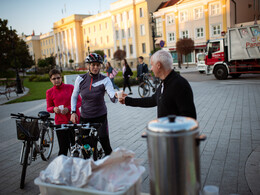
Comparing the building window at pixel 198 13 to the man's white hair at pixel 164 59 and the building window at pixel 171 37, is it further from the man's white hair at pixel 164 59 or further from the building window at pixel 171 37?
the man's white hair at pixel 164 59

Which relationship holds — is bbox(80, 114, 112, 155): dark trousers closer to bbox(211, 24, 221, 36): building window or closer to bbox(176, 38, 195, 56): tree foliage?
bbox(176, 38, 195, 56): tree foliage

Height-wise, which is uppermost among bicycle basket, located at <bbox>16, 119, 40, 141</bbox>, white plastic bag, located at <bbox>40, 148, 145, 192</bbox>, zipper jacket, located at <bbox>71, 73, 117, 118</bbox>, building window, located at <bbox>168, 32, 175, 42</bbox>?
building window, located at <bbox>168, 32, 175, 42</bbox>

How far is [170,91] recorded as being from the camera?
272cm

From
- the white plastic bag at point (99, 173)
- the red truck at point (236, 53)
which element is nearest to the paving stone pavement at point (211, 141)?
the white plastic bag at point (99, 173)

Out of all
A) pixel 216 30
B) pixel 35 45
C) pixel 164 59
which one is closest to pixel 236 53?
pixel 164 59

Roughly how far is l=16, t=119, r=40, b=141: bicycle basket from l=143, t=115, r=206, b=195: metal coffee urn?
2.82 m

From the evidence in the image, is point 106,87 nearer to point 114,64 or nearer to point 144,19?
point 144,19

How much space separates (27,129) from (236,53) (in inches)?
674

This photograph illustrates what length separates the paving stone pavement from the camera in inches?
152

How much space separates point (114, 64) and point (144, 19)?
1583cm

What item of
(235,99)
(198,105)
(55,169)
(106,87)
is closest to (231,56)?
(235,99)

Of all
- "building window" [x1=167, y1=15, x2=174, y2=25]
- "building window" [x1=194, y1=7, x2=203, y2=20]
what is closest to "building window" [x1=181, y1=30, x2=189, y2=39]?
"building window" [x1=194, y1=7, x2=203, y2=20]

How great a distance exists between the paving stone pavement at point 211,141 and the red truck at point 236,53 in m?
8.21

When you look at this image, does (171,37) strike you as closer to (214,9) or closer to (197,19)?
(197,19)
